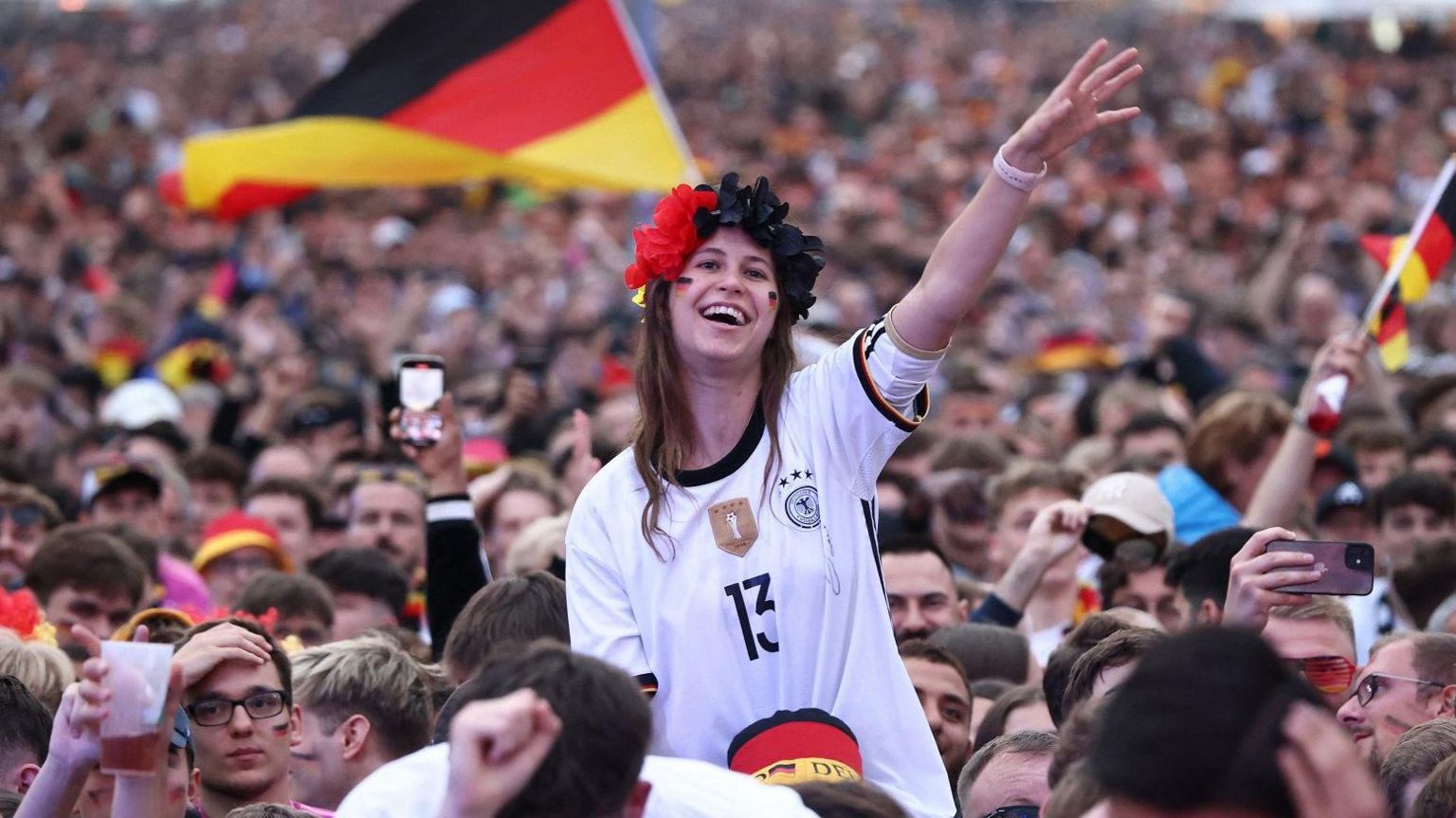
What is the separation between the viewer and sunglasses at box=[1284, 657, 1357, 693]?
5559mm

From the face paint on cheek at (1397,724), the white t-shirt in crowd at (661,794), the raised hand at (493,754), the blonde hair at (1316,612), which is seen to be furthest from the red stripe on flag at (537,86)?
the raised hand at (493,754)

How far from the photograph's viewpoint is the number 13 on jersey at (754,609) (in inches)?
169

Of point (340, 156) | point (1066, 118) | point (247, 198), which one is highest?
point (1066, 118)

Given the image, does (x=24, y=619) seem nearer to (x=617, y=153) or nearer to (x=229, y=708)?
(x=229, y=708)

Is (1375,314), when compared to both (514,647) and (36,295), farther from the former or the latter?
(36,295)

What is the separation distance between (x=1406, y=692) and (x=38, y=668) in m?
3.58

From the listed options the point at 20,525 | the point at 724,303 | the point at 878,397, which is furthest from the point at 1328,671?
the point at 20,525

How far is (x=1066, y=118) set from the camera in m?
4.40

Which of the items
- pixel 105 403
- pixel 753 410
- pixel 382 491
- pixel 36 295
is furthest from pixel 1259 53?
pixel 753 410

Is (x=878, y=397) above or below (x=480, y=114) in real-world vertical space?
below

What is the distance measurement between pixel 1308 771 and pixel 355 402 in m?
9.60

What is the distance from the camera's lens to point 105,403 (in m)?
13.2

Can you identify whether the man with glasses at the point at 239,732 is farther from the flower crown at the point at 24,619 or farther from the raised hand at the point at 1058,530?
the raised hand at the point at 1058,530

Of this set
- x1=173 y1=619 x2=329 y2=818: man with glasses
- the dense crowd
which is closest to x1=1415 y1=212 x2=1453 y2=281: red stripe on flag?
the dense crowd
